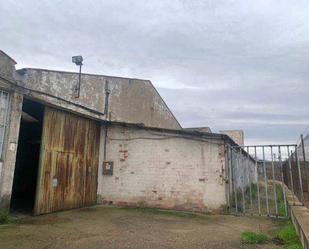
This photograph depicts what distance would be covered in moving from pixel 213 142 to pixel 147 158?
8.58ft

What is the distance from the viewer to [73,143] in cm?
1026

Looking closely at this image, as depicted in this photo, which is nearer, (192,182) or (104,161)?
(192,182)

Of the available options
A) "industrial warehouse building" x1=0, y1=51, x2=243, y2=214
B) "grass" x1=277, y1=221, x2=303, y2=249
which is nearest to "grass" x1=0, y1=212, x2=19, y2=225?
"industrial warehouse building" x1=0, y1=51, x2=243, y2=214

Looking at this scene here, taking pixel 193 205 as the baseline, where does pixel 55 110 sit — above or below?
above

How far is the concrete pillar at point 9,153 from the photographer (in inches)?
295

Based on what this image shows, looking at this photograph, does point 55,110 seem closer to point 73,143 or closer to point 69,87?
point 73,143

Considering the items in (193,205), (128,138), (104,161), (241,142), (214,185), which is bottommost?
(193,205)

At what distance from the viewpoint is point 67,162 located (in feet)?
32.6

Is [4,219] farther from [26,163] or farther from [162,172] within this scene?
[162,172]

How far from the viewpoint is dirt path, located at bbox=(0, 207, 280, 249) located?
5699 millimetres

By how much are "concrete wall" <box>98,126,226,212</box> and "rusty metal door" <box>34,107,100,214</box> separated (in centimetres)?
64

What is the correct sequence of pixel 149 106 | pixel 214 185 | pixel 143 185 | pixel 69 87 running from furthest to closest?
1. pixel 149 106
2. pixel 69 87
3. pixel 143 185
4. pixel 214 185

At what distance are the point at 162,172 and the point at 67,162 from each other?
3442mm

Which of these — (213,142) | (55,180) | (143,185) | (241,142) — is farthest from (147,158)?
(241,142)
